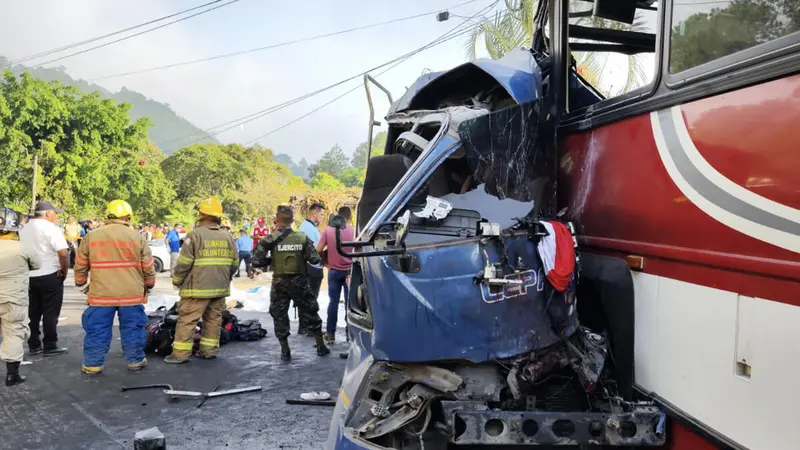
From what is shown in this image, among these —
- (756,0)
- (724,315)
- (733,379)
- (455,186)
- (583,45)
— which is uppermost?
(583,45)

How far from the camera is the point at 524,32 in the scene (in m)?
9.05

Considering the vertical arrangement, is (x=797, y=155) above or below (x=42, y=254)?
above

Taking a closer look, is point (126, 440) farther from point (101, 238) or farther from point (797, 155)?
point (797, 155)

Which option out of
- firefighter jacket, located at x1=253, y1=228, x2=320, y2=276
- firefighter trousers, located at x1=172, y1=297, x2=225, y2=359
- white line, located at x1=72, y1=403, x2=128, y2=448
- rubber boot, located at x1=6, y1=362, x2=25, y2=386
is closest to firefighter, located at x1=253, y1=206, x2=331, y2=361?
firefighter jacket, located at x1=253, y1=228, x2=320, y2=276

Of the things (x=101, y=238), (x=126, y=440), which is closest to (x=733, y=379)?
(x=126, y=440)

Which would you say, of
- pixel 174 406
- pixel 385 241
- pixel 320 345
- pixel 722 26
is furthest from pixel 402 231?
pixel 320 345

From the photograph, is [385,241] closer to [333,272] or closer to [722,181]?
[722,181]

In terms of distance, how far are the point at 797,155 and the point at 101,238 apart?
607cm

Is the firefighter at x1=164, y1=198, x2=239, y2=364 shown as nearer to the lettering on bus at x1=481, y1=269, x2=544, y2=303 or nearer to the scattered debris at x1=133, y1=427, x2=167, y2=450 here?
the scattered debris at x1=133, y1=427, x2=167, y2=450

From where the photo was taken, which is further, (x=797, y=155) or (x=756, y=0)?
(x=756, y=0)

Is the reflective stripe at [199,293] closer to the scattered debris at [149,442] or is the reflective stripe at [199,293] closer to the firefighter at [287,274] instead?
the firefighter at [287,274]

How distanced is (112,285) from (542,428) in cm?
492

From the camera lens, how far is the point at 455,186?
315 centimetres

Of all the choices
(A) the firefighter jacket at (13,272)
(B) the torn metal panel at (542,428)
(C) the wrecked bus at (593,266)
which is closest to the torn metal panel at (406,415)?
(C) the wrecked bus at (593,266)
